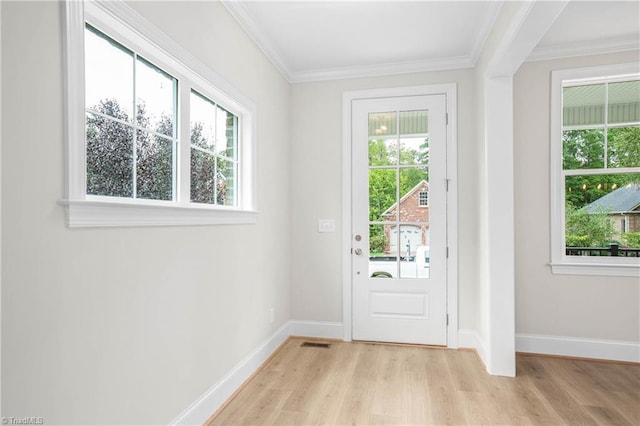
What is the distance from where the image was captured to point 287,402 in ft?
7.38

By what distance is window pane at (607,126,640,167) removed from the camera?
9.55ft

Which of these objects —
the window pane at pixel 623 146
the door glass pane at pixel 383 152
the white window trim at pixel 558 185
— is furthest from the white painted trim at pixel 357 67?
the window pane at pixel 623 146

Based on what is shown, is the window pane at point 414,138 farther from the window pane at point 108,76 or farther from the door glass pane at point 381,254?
the window pane at point 108,76

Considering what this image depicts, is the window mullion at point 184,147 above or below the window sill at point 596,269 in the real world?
above

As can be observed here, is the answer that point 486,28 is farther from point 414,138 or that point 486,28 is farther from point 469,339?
point 469,339

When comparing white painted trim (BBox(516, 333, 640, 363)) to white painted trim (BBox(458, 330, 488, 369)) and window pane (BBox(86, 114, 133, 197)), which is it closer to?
white painted trim (BBox(458, 330, 488, 369))

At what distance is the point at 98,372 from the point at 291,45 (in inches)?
104

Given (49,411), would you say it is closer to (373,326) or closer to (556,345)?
(373,326)

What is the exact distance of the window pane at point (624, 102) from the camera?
115 inches

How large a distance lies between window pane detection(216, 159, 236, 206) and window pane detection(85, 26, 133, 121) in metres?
0.84

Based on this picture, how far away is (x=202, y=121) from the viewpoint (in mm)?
2195

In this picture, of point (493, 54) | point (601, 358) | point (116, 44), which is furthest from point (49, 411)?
point (601, 358)

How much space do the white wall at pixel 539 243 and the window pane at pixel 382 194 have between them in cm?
106

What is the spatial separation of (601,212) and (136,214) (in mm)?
3490
